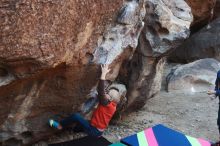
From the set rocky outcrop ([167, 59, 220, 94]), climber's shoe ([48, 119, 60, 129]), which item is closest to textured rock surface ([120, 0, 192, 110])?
climber's shoe ([48, 119, 60, 129])

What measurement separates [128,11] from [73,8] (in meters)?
1.08

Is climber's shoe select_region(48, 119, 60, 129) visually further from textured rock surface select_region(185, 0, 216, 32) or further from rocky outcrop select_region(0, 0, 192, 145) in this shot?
textured rock surface select_region(185, 0, 216, 32)

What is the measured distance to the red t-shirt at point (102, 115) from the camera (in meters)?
4.98

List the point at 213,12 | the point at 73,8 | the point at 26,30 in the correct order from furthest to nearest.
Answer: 1. the point at 213,12
2. the point at 73,8
3. the point at 26,30

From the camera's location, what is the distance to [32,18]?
3.74 meters

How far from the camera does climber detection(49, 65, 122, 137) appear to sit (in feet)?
16.2

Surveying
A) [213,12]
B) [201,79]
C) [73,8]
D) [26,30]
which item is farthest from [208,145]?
[213,12]

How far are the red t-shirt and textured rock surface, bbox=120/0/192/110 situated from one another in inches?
40.8

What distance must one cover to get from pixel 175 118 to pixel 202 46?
4.03 metres

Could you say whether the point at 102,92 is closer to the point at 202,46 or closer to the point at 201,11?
the point at 202,46

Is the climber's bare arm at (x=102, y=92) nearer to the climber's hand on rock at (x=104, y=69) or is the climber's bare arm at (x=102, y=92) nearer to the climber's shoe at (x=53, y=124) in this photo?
the climber's hand on rock at (x=104, y=69)

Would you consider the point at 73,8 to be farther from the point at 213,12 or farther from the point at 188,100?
the point at 213,12

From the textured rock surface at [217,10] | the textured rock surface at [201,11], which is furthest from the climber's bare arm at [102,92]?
the textured rock surface at [217,10]

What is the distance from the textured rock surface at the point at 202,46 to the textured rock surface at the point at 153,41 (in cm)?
398
